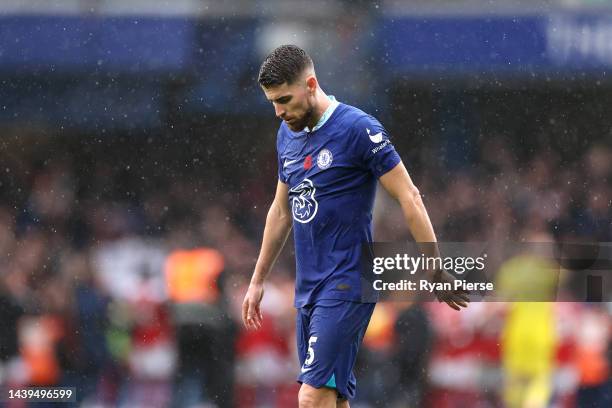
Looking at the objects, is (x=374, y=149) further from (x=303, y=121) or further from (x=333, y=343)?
(x=333, y=343)

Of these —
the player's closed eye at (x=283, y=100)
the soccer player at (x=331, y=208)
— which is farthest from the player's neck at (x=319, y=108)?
the player's closed eye at (x=283, y=100)

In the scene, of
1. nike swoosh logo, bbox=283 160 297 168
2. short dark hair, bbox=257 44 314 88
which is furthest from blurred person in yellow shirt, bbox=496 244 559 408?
short dark hair, bbox=257 44 314 88

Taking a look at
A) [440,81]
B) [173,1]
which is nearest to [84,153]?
[173,1]

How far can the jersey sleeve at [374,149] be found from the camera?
396 cm

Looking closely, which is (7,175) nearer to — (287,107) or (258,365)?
(258,365)

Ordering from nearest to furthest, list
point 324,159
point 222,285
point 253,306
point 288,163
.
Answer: point 324,159, point 288,163, point 253,306, point 222,285

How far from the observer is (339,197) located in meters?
4.01

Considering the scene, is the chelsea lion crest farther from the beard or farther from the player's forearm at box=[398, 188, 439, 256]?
the player's forearm at box=[398, 188, 439, 256]

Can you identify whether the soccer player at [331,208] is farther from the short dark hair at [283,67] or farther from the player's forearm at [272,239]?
the player's forearm at [272,239]

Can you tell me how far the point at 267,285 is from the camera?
21.8 ft

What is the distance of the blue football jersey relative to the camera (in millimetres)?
3980

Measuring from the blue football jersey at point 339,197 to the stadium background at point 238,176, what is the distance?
2586mm

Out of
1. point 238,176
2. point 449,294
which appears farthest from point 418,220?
point 238,176

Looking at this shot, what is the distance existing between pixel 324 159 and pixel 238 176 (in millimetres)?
2949
